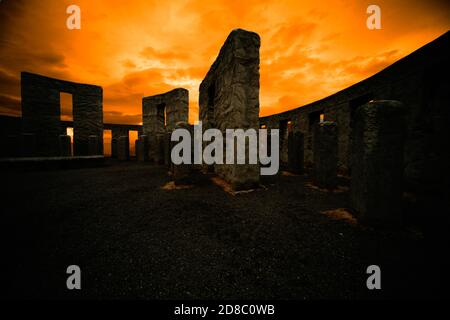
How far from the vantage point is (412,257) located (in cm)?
166

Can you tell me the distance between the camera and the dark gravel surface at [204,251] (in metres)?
1.33

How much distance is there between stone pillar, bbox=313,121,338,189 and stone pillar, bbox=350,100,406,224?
6.77 feet

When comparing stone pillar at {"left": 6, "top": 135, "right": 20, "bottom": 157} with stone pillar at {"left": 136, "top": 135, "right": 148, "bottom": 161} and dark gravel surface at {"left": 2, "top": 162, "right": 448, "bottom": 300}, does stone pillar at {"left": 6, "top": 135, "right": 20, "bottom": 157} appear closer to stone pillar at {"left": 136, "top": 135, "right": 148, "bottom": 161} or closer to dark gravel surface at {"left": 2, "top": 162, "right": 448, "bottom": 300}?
stone pillar at {"left": 136, "top": 135, "right": 148, "bottom": 161}

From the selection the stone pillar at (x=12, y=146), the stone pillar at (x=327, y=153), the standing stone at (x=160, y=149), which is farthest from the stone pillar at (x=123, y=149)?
the stone pillar at (x=327, y=153)

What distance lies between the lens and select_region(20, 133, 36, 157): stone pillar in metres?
9.55

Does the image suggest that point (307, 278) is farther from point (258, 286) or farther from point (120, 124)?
point (120, 124)

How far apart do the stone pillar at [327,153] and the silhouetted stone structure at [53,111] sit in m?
13.4

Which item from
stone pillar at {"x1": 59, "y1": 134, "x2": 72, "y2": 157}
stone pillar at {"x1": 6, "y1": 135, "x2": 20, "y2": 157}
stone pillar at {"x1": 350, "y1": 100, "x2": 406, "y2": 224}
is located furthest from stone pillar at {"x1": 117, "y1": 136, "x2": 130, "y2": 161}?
stone pillar at {"x1": 350, "y1": 100, "x2": 406, "y2": 224}

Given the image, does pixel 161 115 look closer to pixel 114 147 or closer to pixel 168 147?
pixel 114 147

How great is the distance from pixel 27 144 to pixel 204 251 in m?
14.1

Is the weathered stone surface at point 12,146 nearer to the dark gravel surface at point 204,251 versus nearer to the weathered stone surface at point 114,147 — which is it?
the weathered stone surface at point 114,147
